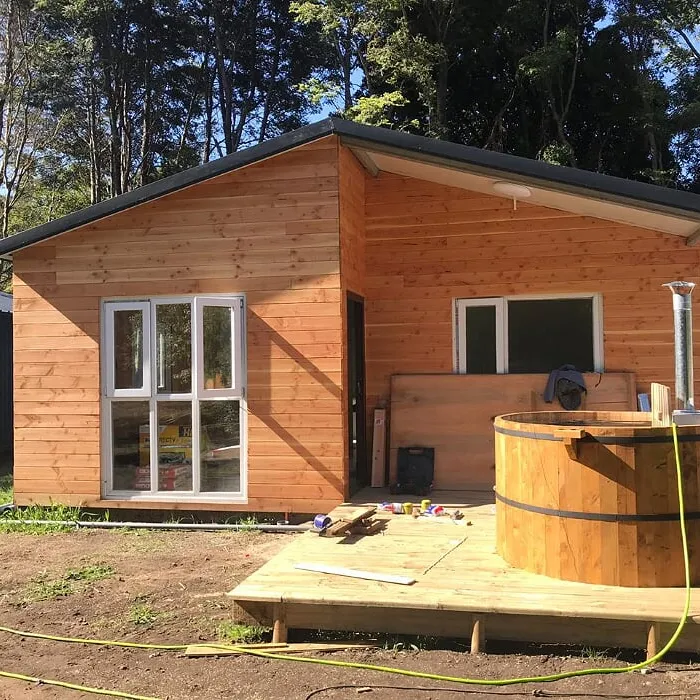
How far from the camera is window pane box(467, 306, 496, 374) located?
7.91 metres

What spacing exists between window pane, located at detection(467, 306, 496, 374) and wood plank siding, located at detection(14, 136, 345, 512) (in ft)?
6.06

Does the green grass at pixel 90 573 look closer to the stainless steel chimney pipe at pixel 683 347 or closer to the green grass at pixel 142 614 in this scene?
the green grass at pixel 142 614

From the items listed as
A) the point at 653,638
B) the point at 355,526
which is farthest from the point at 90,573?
the point at 653,638

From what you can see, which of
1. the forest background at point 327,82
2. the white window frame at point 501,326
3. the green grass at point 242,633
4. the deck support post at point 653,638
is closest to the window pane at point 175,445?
the white window frame at point 501,326

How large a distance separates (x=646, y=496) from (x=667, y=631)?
2.36ft

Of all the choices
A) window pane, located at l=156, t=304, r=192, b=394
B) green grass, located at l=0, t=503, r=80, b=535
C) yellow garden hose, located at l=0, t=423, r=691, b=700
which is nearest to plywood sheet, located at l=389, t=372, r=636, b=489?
window pane, located at l=156, t=304, r=192, b=394

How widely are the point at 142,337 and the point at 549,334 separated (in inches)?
164

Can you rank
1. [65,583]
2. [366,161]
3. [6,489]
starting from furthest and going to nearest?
[6,489], [366,161], [65,583]

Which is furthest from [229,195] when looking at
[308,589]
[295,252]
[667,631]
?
[667,631]

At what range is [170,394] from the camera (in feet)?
23.4

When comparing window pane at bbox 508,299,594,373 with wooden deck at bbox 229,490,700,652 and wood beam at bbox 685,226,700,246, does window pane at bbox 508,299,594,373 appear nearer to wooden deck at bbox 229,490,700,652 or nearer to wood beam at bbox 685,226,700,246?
wood beam at bbox 685,226,700,246

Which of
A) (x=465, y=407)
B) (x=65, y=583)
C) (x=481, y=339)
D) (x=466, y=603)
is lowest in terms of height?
(x=65, y=583)

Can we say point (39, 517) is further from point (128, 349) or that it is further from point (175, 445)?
point (128, 349)

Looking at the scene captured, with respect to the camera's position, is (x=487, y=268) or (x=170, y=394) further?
(x=487, y=268)
